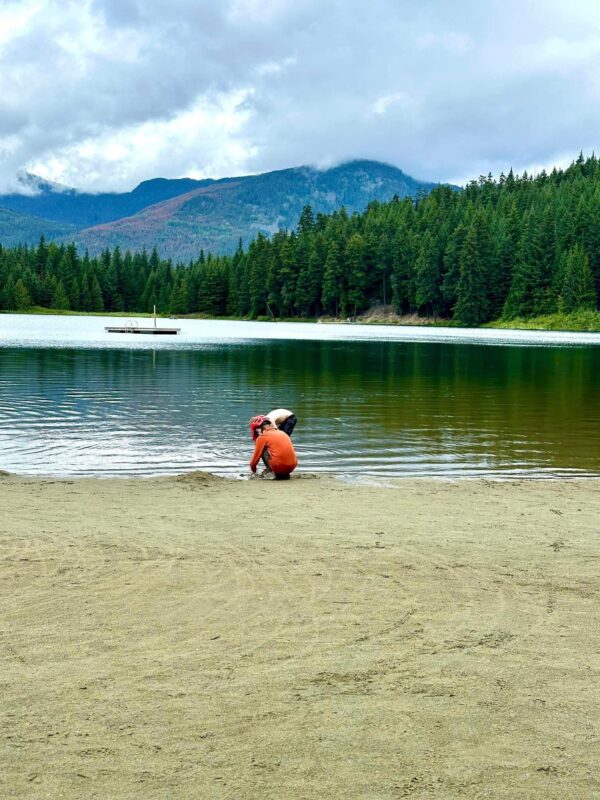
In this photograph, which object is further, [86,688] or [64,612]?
[64,612]

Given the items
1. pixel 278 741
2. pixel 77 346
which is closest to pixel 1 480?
pixel 278 741

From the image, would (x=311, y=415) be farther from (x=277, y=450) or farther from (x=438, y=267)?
(x=438, y=267)

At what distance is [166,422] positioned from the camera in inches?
1024

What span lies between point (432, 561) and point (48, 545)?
15.8ft

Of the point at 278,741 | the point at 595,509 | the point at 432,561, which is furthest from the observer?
the point at 595,509

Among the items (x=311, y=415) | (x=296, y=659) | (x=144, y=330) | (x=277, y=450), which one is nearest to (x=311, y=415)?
(x=311, y=415)

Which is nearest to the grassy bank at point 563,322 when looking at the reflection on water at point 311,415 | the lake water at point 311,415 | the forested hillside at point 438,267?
the forested hillside at point 438,267

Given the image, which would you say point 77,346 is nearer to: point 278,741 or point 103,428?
point 103,428

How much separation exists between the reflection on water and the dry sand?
7.75m

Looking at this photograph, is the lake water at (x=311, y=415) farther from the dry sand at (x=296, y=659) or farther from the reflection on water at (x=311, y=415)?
the dry sand at (x=296, y=659)

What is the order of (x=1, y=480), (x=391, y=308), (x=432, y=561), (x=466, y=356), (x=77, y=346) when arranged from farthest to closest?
1. (x=391, y=308)
2. (x=77, y=346)
3. (x=466, y=356)
4. (x=1, y=480)
5. (x=432, y=561)

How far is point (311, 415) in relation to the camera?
2847cm

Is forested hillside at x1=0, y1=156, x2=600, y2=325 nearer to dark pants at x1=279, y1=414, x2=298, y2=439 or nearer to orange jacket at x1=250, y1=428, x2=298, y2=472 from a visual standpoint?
dark pants at x1=279, y1=414, x2=298, y2=439

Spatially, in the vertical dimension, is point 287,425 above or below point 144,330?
below
